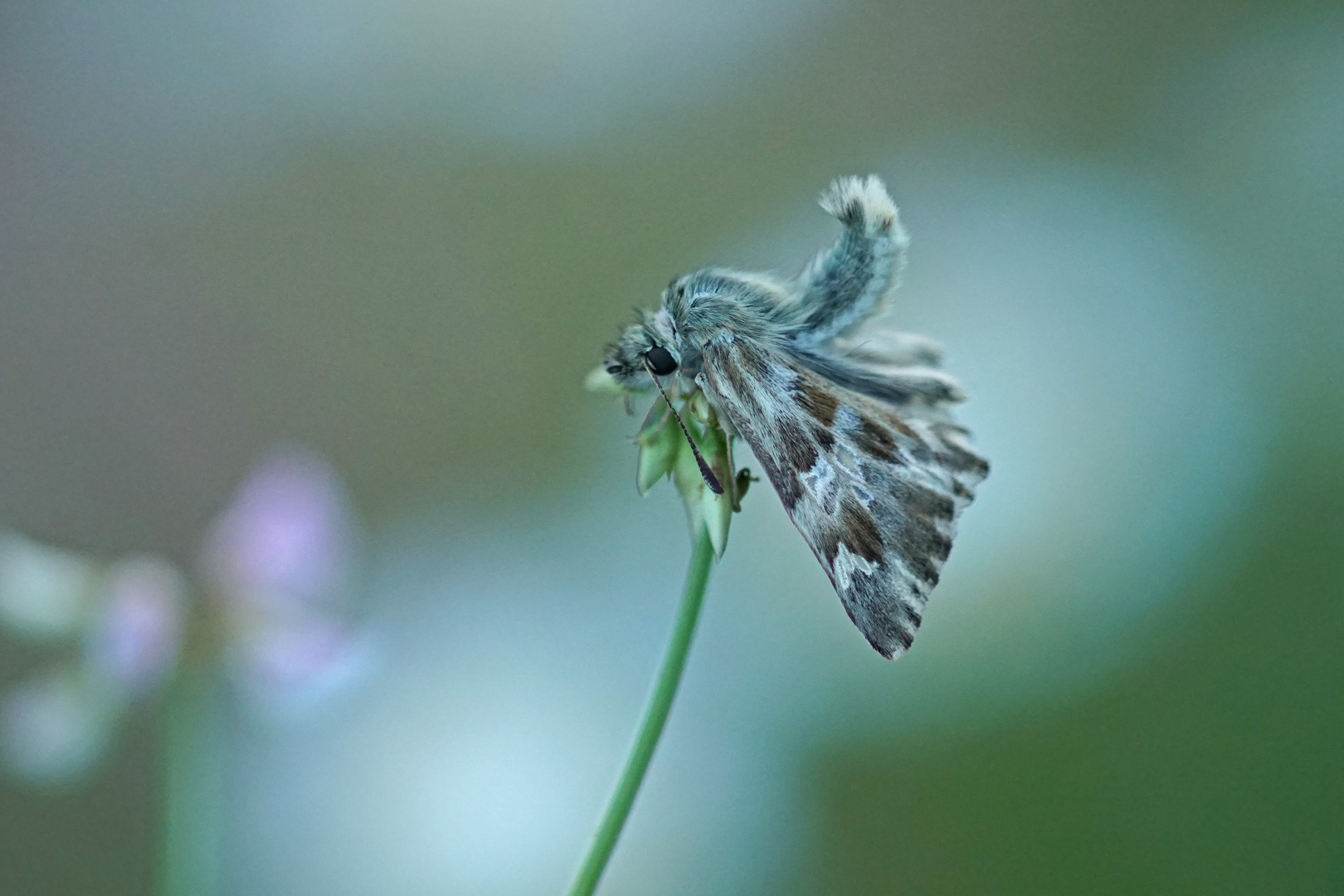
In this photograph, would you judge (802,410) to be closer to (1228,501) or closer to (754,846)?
(754,846)

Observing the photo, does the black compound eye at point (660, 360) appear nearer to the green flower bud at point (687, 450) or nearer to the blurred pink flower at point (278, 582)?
the green flower bud at point (687, 450)

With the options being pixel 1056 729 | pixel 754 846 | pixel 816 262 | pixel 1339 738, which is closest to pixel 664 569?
pixel 754 846

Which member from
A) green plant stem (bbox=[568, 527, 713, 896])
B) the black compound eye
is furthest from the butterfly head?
Result: green plant stem (bbox=[568, 527, 713, 896])

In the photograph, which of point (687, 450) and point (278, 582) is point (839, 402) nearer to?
point (687, 450)

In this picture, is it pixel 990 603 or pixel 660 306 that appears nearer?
pixel 660 306

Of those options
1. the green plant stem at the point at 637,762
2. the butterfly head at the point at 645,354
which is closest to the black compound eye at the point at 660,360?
the butterfly head at the point at 645,354

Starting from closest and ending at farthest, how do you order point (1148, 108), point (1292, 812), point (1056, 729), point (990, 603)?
point (1292, 812), point (1056, 729), point (990, 603), point (1148, 108)

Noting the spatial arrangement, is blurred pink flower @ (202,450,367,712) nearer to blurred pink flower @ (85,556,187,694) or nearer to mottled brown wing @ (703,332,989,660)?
blurred pink flower @ (85,556,187,694)
